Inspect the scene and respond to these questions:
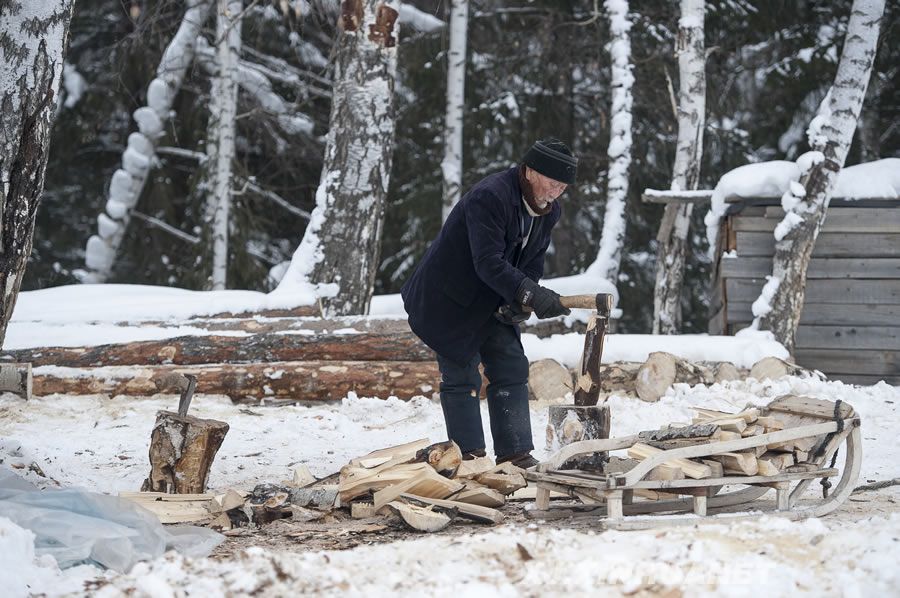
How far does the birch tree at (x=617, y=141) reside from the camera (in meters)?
10.4

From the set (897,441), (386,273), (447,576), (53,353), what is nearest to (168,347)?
(53,353)

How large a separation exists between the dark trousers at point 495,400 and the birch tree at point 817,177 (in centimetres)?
422

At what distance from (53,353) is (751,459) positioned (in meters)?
5.14

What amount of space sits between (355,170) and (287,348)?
75.8 inches

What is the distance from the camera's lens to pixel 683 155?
9.93 m

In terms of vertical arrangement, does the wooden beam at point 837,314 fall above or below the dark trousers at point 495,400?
above

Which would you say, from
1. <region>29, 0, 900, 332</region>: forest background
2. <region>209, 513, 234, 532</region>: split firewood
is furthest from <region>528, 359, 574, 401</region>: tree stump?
<region>29, 0, 900, 332</region>: forest background

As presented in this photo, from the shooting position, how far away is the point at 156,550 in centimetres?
325

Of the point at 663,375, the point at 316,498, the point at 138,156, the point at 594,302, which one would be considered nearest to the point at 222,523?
the point at 316,498

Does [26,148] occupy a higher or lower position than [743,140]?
lower

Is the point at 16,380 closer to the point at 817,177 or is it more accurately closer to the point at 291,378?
the point at 291,378

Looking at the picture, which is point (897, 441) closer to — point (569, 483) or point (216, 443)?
point (569, 483)

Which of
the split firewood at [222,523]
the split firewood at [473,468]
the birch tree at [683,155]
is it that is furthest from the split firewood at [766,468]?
the birch tree at [683,155]

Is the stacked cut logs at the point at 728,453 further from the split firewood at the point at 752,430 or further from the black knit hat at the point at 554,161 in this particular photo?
the black knit hat at the point at 554,161
